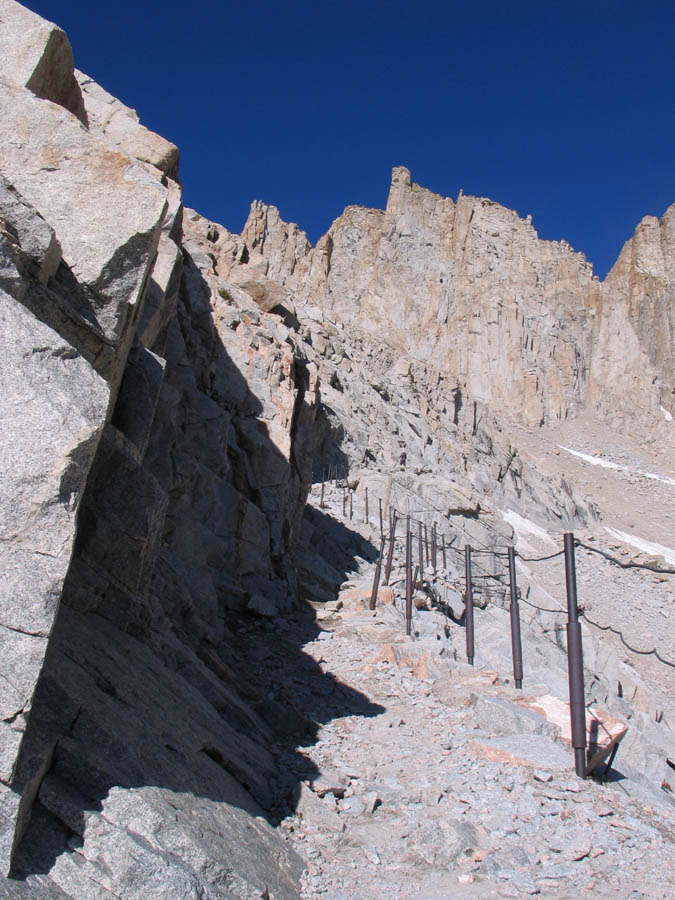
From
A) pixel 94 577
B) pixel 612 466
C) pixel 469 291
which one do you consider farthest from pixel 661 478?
pixel 94 577

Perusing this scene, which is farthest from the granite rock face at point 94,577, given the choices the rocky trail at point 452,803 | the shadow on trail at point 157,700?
the rocky trail at point 452,803

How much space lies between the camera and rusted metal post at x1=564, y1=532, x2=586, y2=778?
597 centimetres

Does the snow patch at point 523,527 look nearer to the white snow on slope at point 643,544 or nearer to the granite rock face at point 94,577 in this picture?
the white snow on slope at point 643,544

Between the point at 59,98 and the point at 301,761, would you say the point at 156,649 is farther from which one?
the point at 59,98

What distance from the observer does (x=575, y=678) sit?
628 centimetres

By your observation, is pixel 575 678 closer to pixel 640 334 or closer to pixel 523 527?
pixel 523 527

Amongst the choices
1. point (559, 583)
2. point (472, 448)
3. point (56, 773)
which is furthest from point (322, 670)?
point (472, 448)

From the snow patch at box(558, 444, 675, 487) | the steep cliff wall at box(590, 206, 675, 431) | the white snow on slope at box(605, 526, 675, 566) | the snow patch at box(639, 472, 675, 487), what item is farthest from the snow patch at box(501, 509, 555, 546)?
the steep cliff wall at box(590, 206, 675, 431)

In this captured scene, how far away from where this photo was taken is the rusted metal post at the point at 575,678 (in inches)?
235

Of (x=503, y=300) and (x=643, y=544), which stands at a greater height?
(x=503, y=300)

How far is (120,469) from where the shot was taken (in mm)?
6133

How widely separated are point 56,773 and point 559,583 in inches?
1270

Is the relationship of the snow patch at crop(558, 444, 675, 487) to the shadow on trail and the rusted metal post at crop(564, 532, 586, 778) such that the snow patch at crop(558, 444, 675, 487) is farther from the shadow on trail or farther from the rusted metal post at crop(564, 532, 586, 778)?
the rusted metal post at crop(564, 532, 586, 778)

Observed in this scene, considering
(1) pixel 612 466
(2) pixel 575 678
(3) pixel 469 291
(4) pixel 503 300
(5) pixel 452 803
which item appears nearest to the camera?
(5) pixel 452 803
